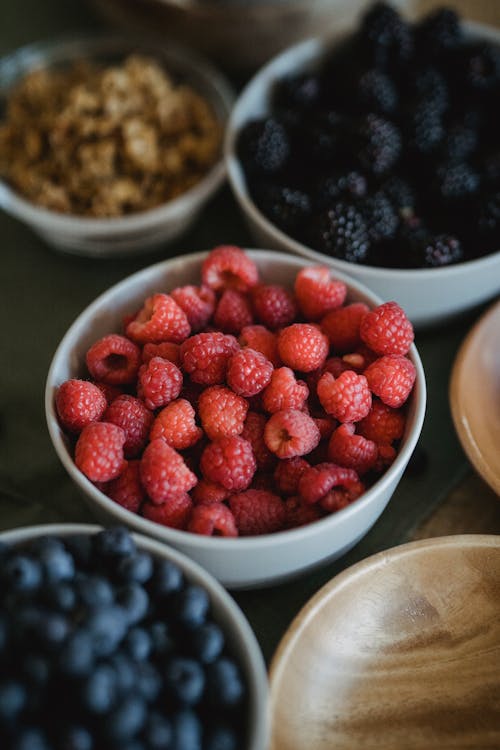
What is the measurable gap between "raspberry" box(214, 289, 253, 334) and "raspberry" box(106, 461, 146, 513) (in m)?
0.23

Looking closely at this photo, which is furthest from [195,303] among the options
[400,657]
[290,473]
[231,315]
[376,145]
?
[400,657]

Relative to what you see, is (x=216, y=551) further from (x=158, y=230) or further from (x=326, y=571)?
(x=158, y=230)

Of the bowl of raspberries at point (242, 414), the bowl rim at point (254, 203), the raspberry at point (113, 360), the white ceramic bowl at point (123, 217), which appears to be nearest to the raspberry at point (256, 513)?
the bowl of raspberries at point (242, 414)

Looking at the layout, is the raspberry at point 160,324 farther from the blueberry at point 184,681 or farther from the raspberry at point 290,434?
the blueberry at point 184,681

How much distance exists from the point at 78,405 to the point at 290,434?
235 millimetres

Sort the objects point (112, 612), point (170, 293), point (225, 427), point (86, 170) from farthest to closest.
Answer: point (86, 170) → point (170, 293) → point (225, 427) → point (112, 612)

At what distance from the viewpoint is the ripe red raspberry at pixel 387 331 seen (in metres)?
0.83

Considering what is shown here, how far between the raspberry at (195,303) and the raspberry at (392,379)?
23 cm

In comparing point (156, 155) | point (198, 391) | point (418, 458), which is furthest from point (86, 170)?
point (418, 458)

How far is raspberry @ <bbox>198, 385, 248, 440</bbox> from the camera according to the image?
80cm

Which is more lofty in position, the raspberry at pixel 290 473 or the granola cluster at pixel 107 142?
the granola cluster at pixel 107 142

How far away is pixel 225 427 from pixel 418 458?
12.3 inches

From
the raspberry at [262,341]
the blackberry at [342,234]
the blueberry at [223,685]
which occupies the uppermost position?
the blackberry at [342,234]

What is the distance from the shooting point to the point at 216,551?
0.72m
